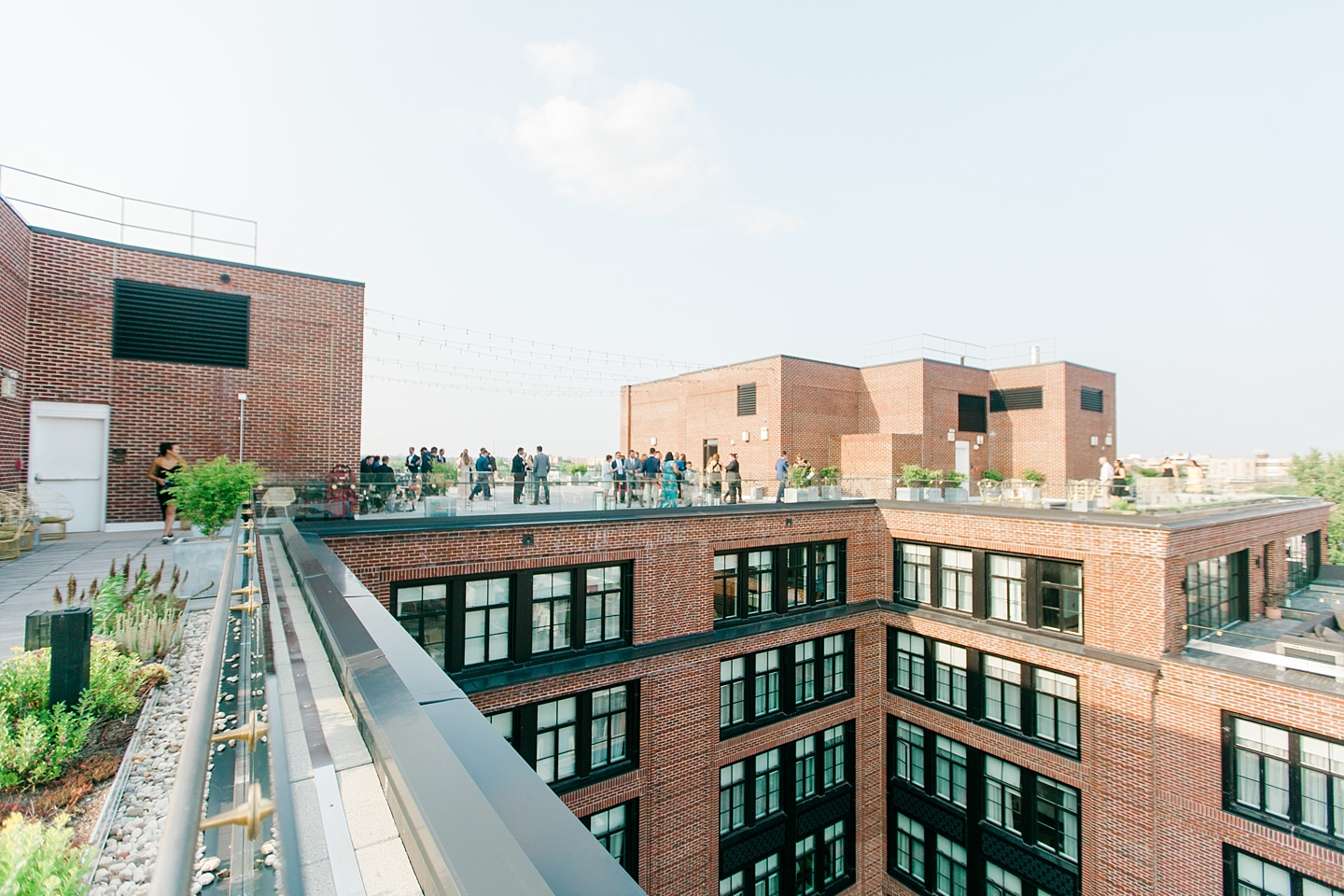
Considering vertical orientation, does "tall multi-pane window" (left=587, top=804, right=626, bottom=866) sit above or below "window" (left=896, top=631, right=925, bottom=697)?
below

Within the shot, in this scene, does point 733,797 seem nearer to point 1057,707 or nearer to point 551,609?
point 551,609

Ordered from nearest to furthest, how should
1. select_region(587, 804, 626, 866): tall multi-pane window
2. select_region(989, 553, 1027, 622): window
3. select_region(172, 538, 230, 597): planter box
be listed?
select_region(172, 538, 230, 597): planter box
select_region(587, 804, 626, 866): tall multi-pane window
select_region(989, 553, 1027, 622): window

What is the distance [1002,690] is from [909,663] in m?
2.75

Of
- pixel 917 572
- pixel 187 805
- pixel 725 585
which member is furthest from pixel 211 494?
pixel 917 572

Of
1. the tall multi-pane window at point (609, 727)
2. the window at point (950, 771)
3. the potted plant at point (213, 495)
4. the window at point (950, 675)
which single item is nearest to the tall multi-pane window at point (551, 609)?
the tall multi-pane window at point (609, 727)

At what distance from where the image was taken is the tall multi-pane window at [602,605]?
13.2 metres

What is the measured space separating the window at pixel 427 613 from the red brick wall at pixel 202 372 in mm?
2947

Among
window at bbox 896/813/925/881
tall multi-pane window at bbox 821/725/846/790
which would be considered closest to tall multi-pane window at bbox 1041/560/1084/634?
tall multi-pane window at bbox 821/725/846/790

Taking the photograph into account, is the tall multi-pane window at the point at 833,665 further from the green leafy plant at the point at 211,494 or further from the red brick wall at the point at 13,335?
the red brick wall at the point at 13,335

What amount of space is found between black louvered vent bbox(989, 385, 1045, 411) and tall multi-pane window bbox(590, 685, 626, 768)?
25331mm

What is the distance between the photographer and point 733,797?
50.2 ft

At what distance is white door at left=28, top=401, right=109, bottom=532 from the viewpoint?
11.6 metres

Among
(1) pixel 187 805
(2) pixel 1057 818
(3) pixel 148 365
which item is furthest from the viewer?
(2) pixel 1057 818

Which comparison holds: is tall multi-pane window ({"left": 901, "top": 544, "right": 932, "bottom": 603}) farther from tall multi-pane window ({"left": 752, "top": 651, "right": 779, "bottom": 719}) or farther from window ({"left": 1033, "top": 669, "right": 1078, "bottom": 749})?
tall multi-pane window ({"left": 752, "top": 651, "right": 779, "bottom": 719})
